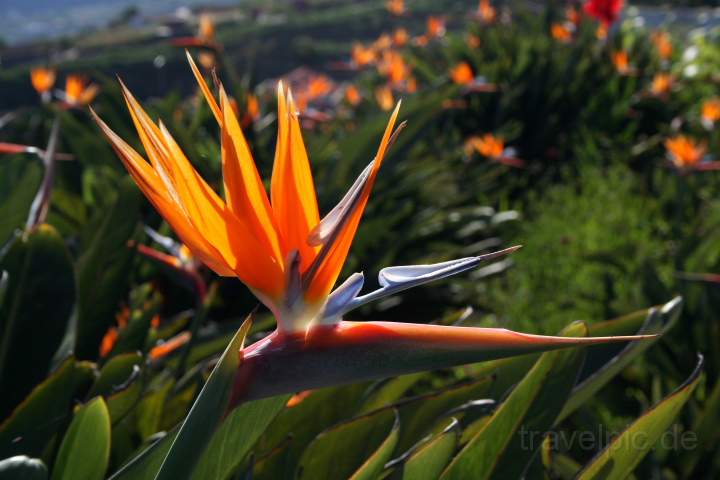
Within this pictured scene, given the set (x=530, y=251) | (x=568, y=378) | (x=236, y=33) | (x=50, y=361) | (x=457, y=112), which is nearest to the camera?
(x=568, y=378)

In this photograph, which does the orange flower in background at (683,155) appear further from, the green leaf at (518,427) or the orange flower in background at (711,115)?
the green leaf at (518,427)

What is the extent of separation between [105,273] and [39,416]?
1.35 feet

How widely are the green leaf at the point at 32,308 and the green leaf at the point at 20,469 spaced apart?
357mm

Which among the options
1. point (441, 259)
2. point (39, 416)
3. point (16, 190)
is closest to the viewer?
point (39, 416)

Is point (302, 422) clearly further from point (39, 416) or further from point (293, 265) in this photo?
point (293, 265)

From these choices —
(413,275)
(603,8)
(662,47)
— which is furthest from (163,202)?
(662,47)

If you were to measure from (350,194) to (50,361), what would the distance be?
60cm

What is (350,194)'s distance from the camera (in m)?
0.46

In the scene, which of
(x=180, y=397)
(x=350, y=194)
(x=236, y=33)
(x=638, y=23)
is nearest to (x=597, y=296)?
(x=180, y=397)

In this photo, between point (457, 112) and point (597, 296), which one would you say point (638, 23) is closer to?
point (457, 112)

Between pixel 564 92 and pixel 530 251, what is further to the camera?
pixel 564 92

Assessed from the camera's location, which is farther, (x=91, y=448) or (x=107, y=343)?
(x=107, y=343)

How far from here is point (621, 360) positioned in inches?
31.5

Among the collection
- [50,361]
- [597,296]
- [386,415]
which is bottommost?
[597,296]
